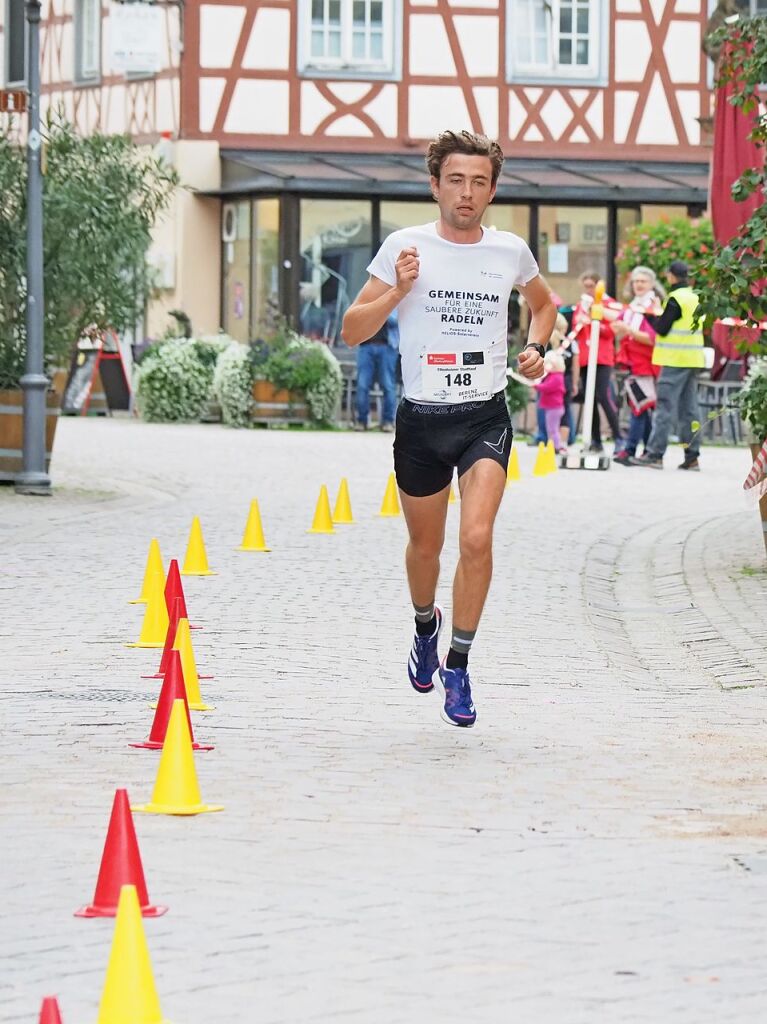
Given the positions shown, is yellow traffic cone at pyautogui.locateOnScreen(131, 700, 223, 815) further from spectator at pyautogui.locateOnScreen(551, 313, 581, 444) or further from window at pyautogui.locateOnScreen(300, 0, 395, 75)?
window at pyautogui.locateOnScreen(300, 0, 395, 75)

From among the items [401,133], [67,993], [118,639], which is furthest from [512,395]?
[67,993]

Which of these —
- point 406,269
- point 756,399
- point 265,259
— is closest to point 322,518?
point 756,399

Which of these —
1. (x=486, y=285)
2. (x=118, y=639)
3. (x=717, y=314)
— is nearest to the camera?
(x=486, y=285)

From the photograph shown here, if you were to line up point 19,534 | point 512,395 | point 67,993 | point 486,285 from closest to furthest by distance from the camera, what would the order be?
point 67,993, point 486,285, point 19,534, point 512,395

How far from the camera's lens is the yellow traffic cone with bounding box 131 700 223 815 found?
6.23 metres

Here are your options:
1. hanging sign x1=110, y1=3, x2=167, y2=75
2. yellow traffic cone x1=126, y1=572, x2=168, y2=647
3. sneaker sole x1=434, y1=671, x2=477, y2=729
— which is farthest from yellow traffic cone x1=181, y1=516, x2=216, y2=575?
hanging sign x1=110, y1=3, x2=167, y2=75

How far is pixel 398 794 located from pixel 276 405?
2311cm

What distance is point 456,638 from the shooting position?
25.7ft

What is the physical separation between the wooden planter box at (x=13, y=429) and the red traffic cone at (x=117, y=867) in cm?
1304

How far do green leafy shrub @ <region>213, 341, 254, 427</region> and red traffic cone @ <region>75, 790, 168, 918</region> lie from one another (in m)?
24.5

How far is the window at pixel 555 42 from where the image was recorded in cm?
3378

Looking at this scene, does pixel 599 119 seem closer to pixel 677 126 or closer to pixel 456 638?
pixel 677 126

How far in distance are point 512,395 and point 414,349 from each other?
69.7ft

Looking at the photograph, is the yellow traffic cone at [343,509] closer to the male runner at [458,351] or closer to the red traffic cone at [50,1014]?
the male runner at [458,351]
